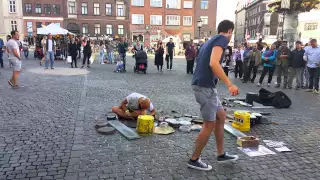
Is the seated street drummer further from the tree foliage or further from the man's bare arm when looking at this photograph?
the tree foliage

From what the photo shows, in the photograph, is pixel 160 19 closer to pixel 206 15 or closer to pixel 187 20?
pixel 187 20

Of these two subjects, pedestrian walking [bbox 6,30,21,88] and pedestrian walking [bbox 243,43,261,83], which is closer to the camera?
pedestrian walking [bbox 6,30,21,88]

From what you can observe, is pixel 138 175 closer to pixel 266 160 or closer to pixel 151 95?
pixel 266 160

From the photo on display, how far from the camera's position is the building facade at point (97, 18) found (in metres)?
54.1

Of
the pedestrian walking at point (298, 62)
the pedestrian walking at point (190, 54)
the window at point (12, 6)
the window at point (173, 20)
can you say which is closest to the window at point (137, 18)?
the window at point (173, 20)

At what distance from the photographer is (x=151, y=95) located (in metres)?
9.36

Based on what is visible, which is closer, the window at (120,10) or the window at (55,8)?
the window at (55,8)

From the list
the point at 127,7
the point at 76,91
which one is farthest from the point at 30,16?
the point at 76,91

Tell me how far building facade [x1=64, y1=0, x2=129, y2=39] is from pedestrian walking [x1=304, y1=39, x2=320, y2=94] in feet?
151

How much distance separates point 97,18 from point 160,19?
38.3ft

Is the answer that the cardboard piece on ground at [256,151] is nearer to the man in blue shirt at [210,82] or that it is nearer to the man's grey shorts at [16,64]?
the man in blue shirt at [210,82]

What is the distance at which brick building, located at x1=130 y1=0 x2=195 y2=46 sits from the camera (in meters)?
55.2

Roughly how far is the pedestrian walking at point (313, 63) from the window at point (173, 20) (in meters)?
46.8

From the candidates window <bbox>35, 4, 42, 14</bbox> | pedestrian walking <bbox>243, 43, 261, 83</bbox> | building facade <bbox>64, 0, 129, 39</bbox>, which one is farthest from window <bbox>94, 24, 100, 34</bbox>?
pedestrian walking <bbox>243, 43, 261, 83</bbox>
